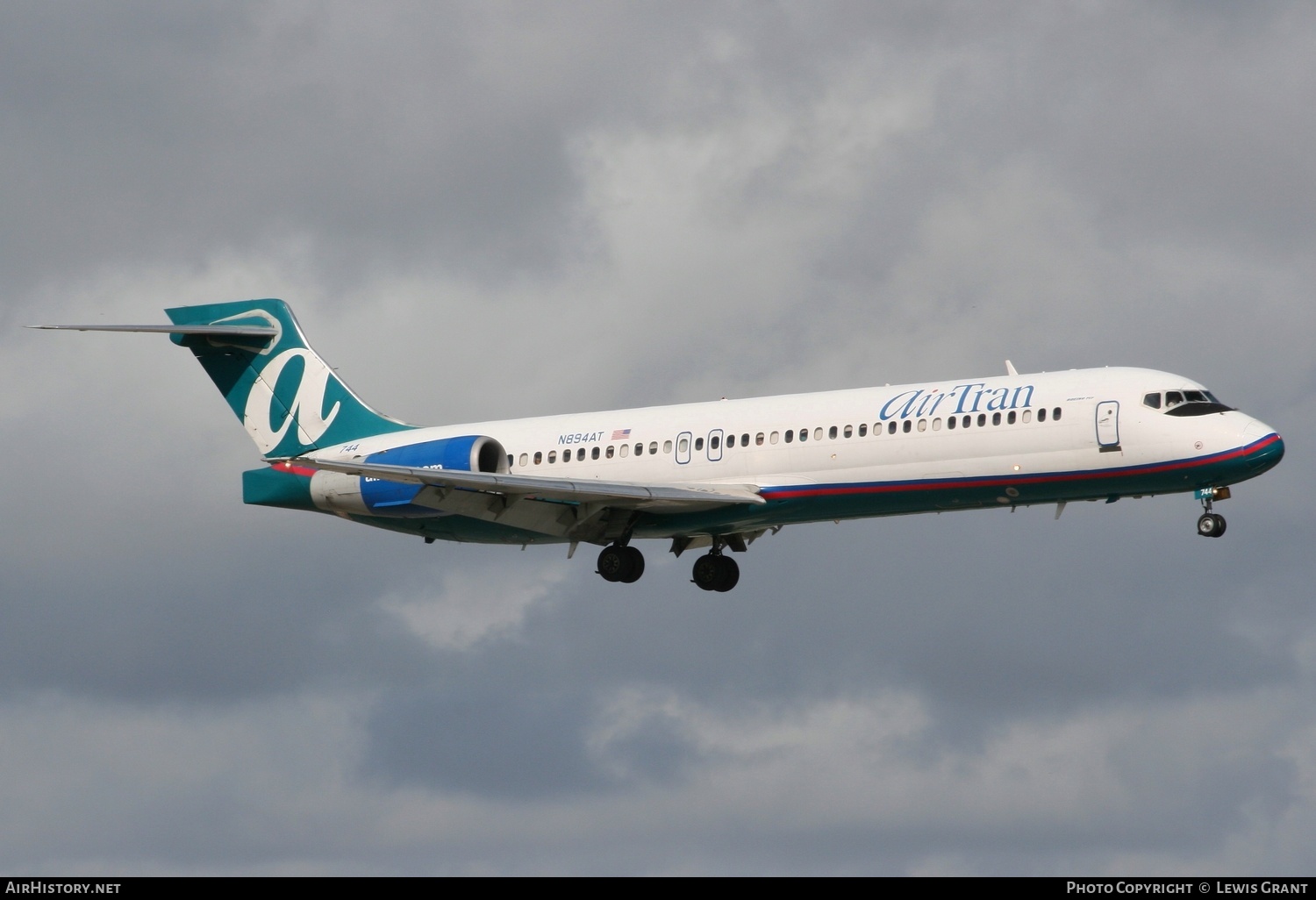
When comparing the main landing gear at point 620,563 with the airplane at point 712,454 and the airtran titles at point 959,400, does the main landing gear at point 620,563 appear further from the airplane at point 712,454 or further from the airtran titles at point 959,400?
the airtran titles at point 959,400

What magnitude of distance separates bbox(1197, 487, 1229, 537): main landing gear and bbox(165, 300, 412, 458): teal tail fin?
60.6 feet

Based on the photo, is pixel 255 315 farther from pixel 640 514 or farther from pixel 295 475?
pixel 640 514

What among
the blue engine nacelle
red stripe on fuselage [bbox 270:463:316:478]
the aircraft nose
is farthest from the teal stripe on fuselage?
red stripe on fuselage [bbox 270:463:316:478]

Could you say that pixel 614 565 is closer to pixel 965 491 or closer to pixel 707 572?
pixel 707 572

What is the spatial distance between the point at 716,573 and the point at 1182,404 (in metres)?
11.7

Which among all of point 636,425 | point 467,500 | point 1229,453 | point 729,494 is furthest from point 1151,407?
point 467,500

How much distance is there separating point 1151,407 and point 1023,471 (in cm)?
258

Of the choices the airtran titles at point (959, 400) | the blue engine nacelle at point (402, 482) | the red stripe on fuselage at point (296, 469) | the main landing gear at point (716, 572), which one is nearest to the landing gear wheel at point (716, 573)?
the main landing gear at point (716, 572)

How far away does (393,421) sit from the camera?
148ft

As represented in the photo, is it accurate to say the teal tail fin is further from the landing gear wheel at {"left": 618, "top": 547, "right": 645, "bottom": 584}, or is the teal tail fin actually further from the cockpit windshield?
the cockpit windshield

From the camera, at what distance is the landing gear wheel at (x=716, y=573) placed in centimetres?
4338

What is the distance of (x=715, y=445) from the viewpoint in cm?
3962

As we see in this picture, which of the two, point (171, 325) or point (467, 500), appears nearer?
point (467, 500)
